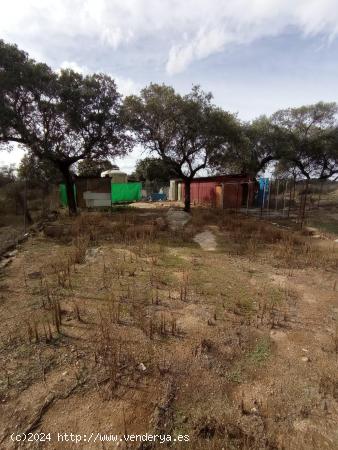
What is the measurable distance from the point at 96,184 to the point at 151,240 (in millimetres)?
12580

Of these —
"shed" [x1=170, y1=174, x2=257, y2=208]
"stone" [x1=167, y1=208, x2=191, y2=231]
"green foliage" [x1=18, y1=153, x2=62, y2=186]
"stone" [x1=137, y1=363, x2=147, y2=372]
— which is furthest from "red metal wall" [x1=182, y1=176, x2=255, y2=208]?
"stone" [x1=137, y1=363, x2=147, y2=372]

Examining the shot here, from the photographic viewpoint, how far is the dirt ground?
2.63m

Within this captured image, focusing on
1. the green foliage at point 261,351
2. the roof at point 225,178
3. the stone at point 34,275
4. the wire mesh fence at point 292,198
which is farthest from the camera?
the roof at point 225,178

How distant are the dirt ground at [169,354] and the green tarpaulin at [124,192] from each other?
20.5m

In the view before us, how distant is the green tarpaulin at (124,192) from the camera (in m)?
27.5

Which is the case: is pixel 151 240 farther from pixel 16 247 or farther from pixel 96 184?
pixel 96 184

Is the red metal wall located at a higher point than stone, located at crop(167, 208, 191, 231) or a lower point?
higher

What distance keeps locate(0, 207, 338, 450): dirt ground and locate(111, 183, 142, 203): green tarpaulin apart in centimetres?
2046

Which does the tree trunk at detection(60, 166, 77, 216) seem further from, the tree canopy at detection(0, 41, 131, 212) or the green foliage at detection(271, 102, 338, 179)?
the green foliage at detection(271, 102, 338, 179)

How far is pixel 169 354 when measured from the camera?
369 centimetres

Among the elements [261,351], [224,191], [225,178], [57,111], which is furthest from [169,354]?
[225,178]

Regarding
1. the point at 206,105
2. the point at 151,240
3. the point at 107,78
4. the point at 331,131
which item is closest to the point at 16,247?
the point at 151,240

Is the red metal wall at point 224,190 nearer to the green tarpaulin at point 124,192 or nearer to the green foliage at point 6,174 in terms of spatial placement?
the green tarpaulin at point 124,192

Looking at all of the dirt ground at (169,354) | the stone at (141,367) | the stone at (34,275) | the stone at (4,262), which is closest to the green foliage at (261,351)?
the dirt ground at (169,354)
